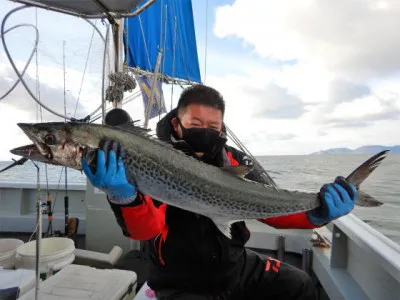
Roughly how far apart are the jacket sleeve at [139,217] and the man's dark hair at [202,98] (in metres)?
1.06

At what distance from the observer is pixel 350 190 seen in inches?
114

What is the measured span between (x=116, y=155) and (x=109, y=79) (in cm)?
361

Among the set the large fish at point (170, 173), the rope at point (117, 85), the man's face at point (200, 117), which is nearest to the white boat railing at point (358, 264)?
the large fish at point (170, 173)

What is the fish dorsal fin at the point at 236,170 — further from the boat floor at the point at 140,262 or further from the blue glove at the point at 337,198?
the boat floor at the point at 140,262

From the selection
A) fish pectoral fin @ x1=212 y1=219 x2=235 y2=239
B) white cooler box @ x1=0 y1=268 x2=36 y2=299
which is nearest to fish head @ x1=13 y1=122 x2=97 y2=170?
fish pectoral fin @ x1=212 y1=219 x2=235 y2=239

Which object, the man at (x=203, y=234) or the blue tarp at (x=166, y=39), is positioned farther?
the blue tarp at (x=166, y=39)

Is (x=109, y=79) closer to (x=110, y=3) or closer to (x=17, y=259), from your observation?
(x=110, y=3)

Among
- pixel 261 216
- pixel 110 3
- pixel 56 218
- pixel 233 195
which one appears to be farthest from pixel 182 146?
pixel 56 218

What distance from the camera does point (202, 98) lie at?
123 inches

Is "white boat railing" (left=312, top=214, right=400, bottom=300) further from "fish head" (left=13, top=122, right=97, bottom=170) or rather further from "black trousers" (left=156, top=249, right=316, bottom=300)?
"fish head" (left=13, top=122, right=97, bottom=170)

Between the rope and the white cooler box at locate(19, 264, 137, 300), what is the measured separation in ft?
9.74

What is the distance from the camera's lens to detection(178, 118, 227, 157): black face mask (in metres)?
2.94

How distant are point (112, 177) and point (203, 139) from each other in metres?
0.99

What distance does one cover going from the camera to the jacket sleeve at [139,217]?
2553 millimetres
